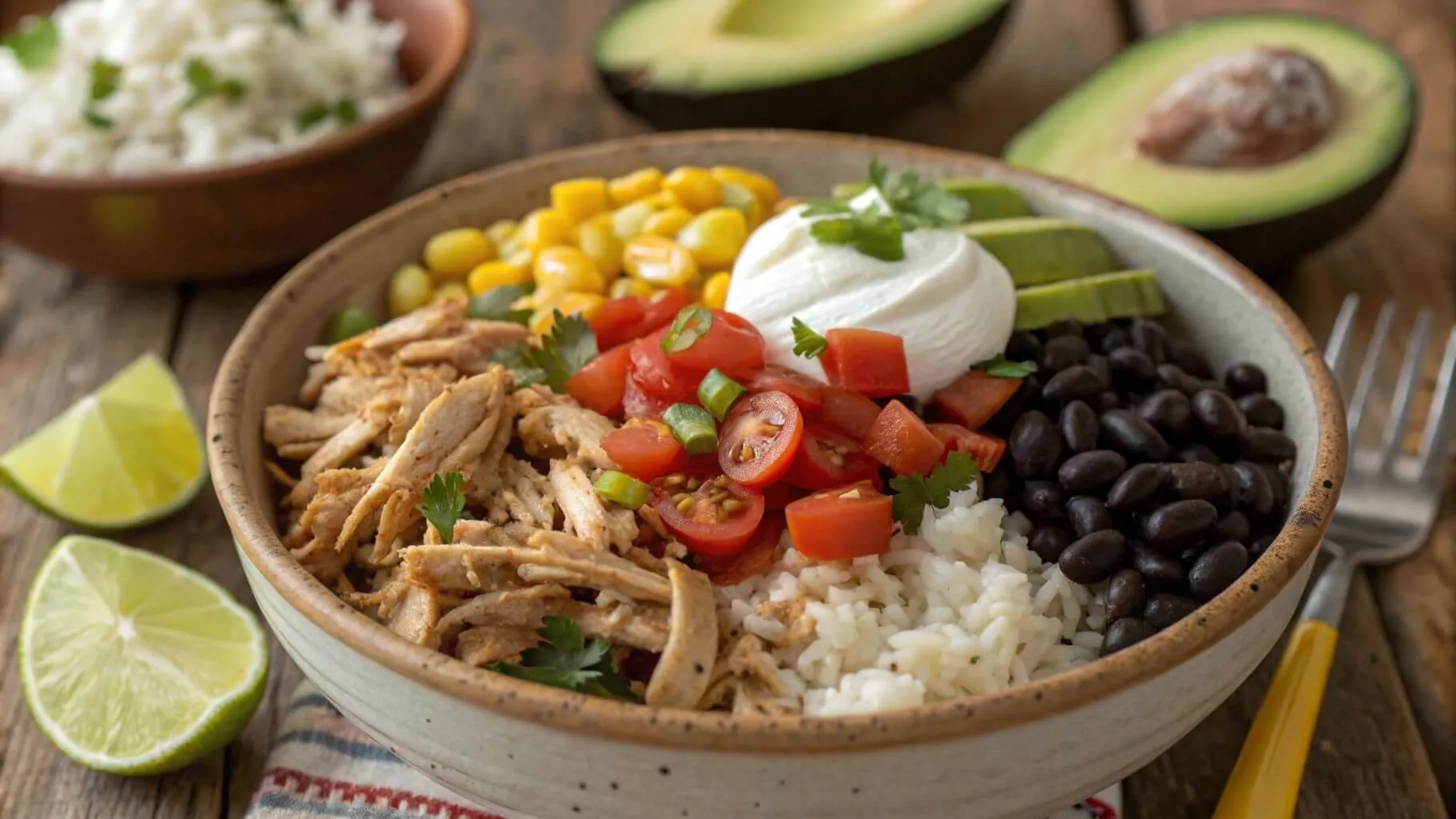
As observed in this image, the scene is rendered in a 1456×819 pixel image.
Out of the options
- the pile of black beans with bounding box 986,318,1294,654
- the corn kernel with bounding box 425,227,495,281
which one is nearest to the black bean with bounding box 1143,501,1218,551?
the pile of black beans with bounding box 986,318,1294,654

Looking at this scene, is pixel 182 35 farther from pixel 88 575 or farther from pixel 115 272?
pixel 88 575

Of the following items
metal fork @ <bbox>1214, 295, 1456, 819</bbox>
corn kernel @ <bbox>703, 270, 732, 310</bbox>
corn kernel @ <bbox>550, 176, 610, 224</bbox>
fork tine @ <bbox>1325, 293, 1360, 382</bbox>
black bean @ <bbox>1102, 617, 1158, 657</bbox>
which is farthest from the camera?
fork tine @ <bbox>1325, 293, 1360, 382</bbox>

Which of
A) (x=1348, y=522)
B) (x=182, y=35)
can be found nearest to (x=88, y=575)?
(x=182, y=35)

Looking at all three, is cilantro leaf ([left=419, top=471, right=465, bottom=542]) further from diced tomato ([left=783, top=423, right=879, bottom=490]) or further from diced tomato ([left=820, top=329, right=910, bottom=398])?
diced tomato ([left=820, top=329, right=910, bottom=398])

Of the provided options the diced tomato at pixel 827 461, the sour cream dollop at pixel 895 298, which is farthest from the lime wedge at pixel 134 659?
the sour cream dollop at pixel 895 298

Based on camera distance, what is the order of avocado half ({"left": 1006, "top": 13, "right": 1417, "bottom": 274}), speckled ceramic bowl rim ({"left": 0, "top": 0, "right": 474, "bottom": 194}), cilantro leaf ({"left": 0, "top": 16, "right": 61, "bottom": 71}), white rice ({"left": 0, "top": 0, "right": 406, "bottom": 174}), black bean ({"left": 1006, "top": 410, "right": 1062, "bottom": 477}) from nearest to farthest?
black bean ({"left": 1006, "top": 410, "right": 1062, "bottom": 477}) < speckled ceramic bowl rim ({"left": 0, "top": 0, "right": 474, "bottom": 194}) < avocado half ({"left": 1006, "top": 13, "right": 1417, "bottom": 274}) < white rice ({"left": 0, "top": 0, "right": 406, "bottom": 174}) < cilantro leaf ({"left": 0, "top": 16, "right": 61, "bottom": 71})
